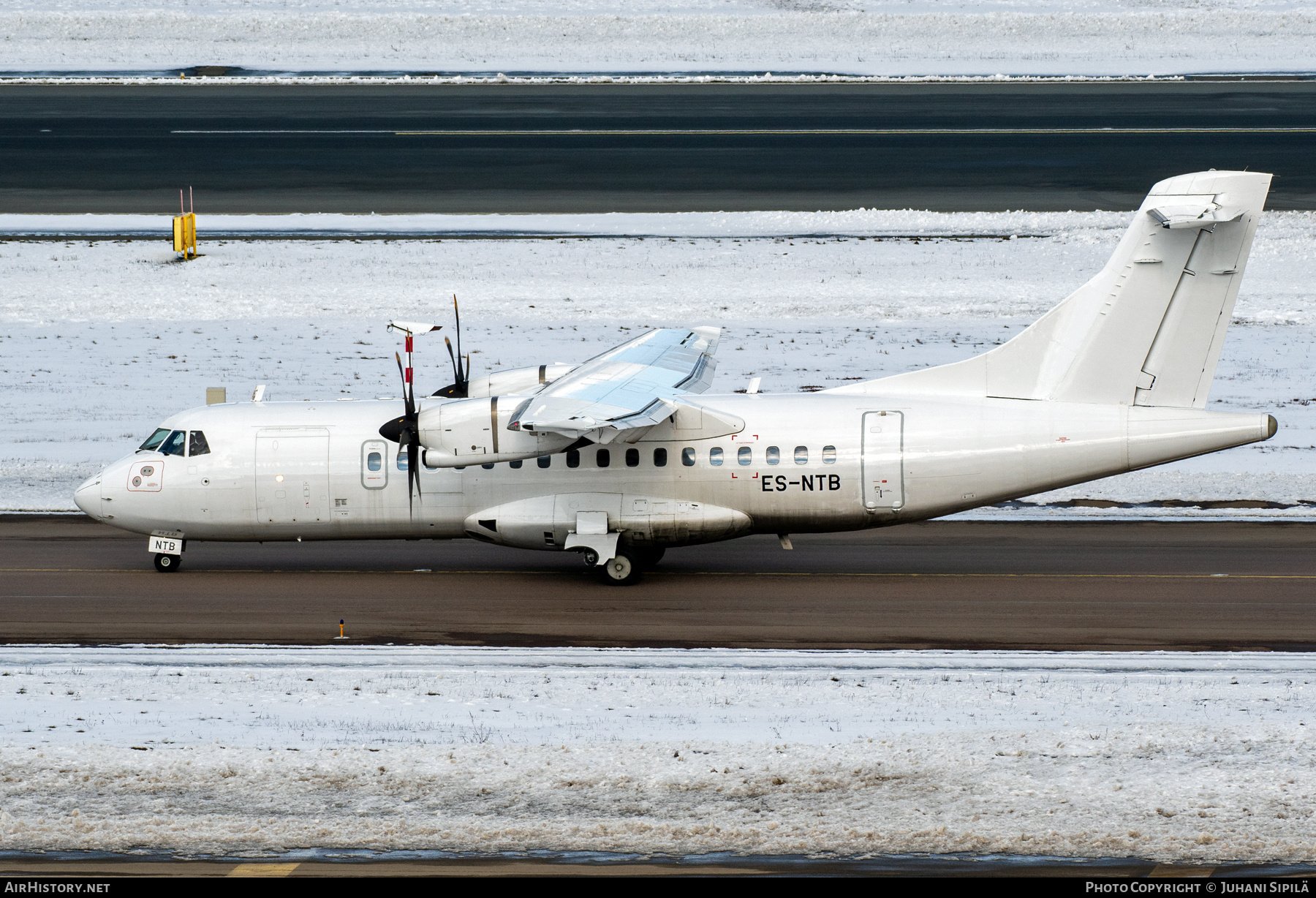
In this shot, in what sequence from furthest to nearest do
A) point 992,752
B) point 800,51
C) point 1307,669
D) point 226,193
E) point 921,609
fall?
1. point 800,51
2. point 226,193
3. point 921,609
4. point 1307,669
5. point 992,752

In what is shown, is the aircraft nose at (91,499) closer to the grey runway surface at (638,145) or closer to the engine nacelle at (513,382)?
the engine nacelle at (513,382)

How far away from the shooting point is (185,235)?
44.0m

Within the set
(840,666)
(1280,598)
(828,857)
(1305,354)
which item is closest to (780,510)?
(840,666)

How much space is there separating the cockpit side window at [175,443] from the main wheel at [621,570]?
24.9 feet

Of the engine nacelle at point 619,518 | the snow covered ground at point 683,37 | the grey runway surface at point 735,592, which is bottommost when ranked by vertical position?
the grey runway surface at point 735,592

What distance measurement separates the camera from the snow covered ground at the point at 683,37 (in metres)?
71.1

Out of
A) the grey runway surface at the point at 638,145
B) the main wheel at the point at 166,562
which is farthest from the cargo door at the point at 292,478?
the grey runway surface at the point at 638,145

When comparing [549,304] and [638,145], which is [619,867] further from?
[638,145]

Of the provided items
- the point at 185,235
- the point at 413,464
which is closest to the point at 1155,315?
the point at 413,464

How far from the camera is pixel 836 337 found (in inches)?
1549

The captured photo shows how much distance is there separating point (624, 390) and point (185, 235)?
24746 millimetres

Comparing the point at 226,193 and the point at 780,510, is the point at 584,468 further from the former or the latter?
the point at 226,193

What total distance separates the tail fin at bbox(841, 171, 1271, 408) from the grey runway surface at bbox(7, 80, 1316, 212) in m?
23.0

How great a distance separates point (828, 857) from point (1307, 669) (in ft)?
30.9
